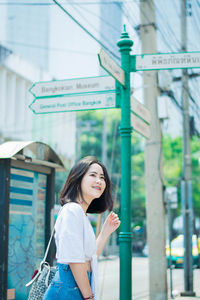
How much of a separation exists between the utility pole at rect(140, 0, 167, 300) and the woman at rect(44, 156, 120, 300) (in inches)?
211

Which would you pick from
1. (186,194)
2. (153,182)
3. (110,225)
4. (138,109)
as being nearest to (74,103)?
(138,109)

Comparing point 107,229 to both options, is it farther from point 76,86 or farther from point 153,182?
point 153,182

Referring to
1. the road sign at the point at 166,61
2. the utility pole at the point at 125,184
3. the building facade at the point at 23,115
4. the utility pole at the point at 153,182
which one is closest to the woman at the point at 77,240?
the utility pole at the point at 125,184

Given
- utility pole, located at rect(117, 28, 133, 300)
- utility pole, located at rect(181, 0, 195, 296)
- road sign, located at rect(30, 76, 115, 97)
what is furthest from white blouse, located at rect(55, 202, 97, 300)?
utility pole, located at rect(181, 0, 195, 296)

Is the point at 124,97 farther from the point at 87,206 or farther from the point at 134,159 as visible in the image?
the point at 134,159

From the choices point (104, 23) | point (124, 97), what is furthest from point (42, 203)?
point (104, 23)

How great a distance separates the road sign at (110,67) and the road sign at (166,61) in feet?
0.90

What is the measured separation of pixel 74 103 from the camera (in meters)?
5.20

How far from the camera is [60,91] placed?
5285 mm

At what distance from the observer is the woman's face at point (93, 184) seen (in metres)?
2.98

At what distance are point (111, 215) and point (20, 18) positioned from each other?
113891 mm

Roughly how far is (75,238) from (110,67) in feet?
7.71

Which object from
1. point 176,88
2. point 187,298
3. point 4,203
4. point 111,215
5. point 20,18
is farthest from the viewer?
point 20,18

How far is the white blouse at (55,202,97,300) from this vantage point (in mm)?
2592
